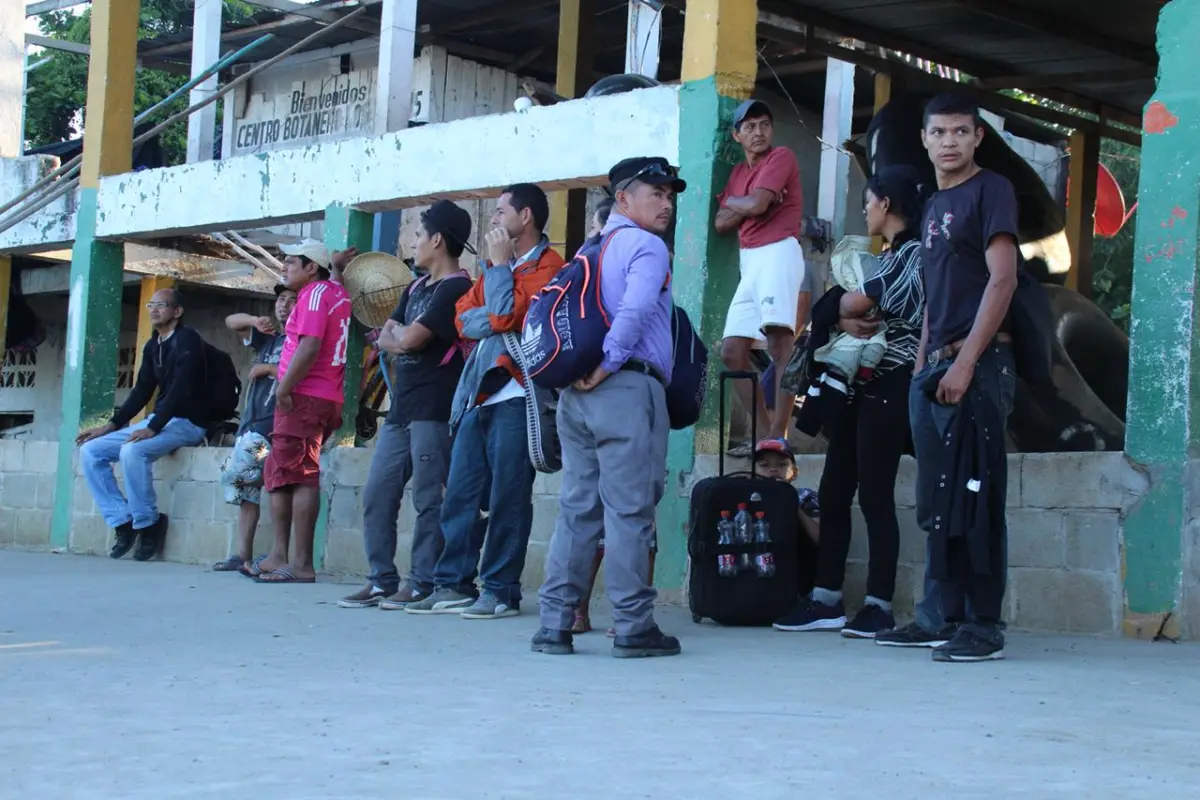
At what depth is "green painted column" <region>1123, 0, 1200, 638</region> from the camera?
6238mm

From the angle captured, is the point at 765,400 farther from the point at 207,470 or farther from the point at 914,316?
the point at 207,470

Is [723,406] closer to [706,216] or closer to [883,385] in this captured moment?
[706,216]

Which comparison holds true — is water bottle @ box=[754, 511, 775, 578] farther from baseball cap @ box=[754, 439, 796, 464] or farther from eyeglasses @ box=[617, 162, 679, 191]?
eyeglasses @ box=[617, 162, 679, 191]

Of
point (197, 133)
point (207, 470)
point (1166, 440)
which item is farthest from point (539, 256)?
Result: point (197, 133)

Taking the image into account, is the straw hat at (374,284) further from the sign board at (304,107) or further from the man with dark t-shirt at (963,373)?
the sign board at (304,107)

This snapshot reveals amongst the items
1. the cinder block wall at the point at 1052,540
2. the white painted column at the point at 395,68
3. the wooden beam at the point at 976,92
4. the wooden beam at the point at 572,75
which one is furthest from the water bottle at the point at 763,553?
the wooden beam at the point at 572,75

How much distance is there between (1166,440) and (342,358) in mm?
4441

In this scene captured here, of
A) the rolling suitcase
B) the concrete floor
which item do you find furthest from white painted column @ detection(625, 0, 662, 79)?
the concrete floor

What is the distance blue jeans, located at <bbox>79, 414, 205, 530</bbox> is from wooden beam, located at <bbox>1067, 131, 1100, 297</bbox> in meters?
7.84

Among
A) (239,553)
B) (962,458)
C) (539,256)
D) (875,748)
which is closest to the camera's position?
(875,748)

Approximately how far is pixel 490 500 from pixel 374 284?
3014 millimetres

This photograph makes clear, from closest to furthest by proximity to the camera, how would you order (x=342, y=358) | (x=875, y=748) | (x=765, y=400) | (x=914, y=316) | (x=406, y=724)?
(x=875, y=748) → (x=406, y=724) → (x=914, y=316) → (x=765, y=400) → (x=342, y=358)

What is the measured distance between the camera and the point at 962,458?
17.8 feet

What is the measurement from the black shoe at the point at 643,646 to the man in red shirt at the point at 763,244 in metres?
2.15
